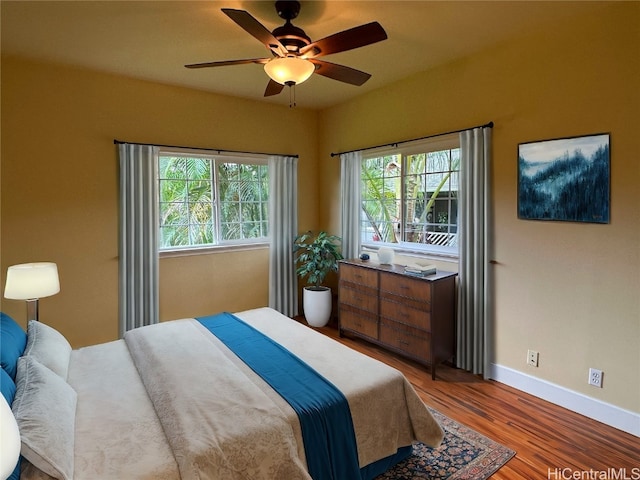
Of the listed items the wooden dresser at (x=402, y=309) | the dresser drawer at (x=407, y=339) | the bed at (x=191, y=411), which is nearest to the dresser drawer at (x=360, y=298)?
the wooden dresser at (x=402, y=309)

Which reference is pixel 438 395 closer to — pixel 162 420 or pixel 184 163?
pixel 162 420

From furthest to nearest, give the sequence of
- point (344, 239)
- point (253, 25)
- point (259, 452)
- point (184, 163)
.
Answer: point (344, 239) < point (184, 163) < point (253, 25) < point (259, 452)

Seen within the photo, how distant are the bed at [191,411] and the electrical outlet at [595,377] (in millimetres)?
1293

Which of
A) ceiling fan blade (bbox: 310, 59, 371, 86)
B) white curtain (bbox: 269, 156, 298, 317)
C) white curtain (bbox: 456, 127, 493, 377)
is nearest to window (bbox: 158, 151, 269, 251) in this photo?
white curtain (bbox: 269, 156, 298, 317)

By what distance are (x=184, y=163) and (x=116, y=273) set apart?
4.36ft

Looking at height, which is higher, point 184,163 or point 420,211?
point 184,163

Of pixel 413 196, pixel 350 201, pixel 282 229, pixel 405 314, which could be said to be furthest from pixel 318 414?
pixel 282 229

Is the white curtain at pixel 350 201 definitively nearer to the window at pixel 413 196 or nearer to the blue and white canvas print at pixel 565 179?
the window at pixel 413 196

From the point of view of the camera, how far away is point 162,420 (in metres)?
1.69

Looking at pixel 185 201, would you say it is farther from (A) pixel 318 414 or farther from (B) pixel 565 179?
(B) pixel 565 179

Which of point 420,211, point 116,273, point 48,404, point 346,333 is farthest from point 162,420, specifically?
point 420,211

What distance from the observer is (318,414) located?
5.76 ft

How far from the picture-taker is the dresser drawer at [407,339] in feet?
10.6

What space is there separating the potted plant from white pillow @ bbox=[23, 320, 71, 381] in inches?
100
